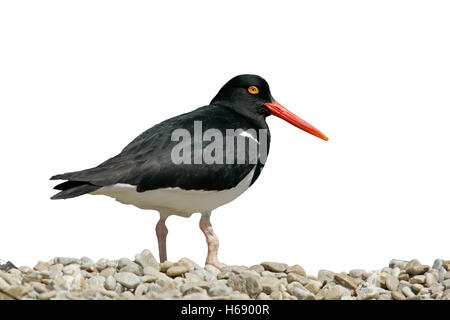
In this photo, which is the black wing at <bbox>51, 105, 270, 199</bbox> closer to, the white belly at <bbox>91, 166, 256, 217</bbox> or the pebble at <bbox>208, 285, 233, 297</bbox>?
the white belly at <bbox>91, 166, 256, 217</bbox>

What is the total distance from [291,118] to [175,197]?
177 centimetres

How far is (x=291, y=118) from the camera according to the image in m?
8.32

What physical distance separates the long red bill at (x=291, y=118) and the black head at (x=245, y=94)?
15 cm

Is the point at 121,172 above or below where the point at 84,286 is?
above

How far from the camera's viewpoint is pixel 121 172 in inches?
275

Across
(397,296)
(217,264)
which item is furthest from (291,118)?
(397,296)

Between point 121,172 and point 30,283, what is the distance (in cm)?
124

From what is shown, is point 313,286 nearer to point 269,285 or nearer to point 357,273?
point 269,285

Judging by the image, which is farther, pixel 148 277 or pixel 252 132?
pixel 252 132

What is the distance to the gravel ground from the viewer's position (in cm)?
626

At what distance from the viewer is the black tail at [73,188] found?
682 cm

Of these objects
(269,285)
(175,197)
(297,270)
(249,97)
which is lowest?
(269,285)
